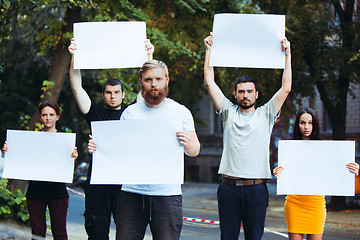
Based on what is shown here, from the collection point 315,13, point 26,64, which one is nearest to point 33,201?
point 315,13

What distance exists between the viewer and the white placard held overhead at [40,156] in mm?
5367

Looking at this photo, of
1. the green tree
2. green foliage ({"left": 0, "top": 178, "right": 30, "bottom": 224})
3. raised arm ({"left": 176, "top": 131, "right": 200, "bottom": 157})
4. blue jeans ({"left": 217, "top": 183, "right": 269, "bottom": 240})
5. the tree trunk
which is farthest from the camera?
the green tree

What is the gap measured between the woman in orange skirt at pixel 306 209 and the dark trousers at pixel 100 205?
1.71 meters

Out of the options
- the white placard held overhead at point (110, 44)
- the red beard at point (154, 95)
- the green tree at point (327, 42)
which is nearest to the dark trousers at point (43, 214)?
the white placard held overhead at point (110, 44)

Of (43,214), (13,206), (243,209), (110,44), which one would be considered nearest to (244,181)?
(243,209)

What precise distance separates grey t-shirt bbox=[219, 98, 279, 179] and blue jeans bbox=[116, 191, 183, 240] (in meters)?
0.93

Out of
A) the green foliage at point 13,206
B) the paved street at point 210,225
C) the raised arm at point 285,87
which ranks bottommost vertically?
the paved street at point 210,225

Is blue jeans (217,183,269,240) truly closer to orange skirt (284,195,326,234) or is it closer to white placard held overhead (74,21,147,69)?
orange skirt (284,195,326,234)

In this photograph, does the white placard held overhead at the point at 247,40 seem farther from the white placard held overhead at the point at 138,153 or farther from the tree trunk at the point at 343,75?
the tree trunk at the point at 343,75

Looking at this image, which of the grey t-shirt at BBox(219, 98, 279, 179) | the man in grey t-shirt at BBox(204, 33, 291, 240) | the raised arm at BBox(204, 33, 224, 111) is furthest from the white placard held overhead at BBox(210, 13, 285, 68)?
the grey t-shirt at BBox(219, 98, 279, 179)

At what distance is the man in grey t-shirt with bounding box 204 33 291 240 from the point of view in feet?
15.6

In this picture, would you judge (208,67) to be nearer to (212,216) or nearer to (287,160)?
(287,160)

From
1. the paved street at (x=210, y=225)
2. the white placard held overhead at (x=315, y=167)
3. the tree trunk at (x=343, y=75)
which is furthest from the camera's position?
the tree trunk at (x=343, y=75)

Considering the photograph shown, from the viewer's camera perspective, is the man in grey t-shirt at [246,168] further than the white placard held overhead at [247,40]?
No
